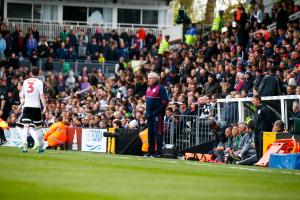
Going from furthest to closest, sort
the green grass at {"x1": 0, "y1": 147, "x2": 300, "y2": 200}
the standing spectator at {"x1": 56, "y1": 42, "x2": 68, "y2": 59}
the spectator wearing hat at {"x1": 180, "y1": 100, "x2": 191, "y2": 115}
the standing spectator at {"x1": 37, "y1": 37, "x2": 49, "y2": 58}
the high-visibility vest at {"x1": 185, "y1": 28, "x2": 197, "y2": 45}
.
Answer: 1. the standing spectator at {"x1": 56, "y1": 42, "x2": 68, "y2": 59}
2. the standing spectator at {"x1": 37, "y1": 37, "x2": 49, "y2": 58}
3. the high-visibility vest at {"x1": 185, "y1": 28, "x2": 197, "y2": 45}
4. the spectator wearing hat at {"x1": 180, "y1": 100, "x2": 191, "y2": 115}
5. the green grass at {"x1": 0, "y1": 147, "x2": 300, "y2": 200}

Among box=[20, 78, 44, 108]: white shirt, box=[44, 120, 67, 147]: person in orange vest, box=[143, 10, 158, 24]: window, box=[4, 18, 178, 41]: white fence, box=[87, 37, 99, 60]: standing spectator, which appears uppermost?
box=[143, 10, 158, 24]: window

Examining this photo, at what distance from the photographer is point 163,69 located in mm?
35750

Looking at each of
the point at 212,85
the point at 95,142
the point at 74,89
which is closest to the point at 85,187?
the point at 212,85

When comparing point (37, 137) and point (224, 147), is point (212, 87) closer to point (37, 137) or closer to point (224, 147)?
point (224, 147)

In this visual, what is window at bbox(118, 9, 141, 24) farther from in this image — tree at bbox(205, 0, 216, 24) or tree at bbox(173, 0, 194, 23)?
tree at bbox(173, 0, 194, 23)

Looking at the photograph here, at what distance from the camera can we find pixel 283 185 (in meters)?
12.2

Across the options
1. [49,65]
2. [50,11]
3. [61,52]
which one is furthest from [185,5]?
[49,65]

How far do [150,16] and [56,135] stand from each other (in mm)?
30558

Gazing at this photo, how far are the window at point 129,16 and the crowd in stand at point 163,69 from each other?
8866 mm

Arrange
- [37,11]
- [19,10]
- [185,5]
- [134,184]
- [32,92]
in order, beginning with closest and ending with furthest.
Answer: [134,184] < [32,92] < [19,10] < [37,11] < [185,5]

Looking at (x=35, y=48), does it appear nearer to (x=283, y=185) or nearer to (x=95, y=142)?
(x=95, y=142)

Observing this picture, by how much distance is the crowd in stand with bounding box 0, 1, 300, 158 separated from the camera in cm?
2617

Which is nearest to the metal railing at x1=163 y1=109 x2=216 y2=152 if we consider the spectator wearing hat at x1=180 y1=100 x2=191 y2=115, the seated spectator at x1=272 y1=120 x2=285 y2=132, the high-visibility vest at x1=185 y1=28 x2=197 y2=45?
the spectator wearing hat at x1=180 y1=100 x2=191 y2=115

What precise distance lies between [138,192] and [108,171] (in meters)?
3.97
